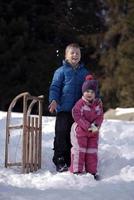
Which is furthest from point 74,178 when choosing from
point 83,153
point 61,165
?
point 61,165

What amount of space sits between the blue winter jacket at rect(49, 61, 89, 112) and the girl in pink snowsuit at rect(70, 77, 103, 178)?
26 cm

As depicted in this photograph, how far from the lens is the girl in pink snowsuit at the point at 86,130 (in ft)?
25.1

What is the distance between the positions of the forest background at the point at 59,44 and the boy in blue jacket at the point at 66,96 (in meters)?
14.7

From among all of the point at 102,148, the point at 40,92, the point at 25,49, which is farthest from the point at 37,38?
the point at 102,148

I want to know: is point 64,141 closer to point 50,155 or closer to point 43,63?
point 50,155

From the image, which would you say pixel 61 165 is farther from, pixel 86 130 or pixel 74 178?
pixel 74 178

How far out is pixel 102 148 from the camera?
9.00 m

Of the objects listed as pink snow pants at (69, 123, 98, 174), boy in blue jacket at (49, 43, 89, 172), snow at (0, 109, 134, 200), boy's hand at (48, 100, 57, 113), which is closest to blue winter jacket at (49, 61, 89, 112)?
boy in blue jacket at (49, 43, 89, 172)

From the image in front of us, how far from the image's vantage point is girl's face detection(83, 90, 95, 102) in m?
7.78

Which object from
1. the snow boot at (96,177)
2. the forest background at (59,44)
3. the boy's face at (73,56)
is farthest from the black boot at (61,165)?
the forest background at (59,44)

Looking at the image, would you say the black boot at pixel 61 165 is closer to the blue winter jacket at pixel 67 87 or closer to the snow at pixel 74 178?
the snow at pixel 74 178

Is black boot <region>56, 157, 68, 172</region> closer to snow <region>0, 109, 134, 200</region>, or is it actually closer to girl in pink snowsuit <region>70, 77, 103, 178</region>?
snow <region>0, 109, 134, 200</region>

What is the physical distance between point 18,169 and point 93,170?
1.06 meters

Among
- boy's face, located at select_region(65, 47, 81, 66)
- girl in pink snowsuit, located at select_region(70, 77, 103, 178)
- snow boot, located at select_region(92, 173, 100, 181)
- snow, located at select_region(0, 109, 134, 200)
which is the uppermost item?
boy's face, located at select_region(65, 47, 81, 66)
